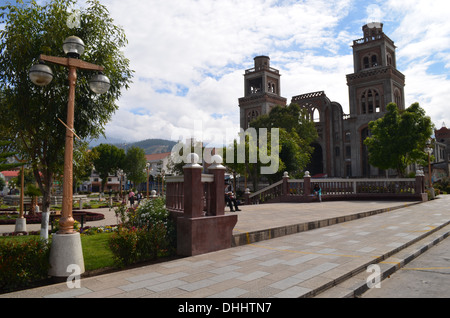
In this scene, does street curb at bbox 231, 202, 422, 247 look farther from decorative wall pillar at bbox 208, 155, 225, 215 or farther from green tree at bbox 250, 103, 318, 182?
green tree at bbox 250, 103, 318, 182

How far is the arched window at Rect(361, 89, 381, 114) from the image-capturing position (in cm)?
5066

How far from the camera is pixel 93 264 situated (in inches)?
238

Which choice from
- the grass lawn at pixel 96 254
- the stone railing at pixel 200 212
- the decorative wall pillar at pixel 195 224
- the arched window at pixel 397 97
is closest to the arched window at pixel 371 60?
the arched window at pixel 397 97

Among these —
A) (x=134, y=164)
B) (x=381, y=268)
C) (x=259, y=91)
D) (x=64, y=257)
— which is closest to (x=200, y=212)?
(x=64, y=257)

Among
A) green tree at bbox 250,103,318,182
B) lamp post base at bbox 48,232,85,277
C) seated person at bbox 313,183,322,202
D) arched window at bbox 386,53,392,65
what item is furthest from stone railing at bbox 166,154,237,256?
arched window at bbox 386,53,392,65

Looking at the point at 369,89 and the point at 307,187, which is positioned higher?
the point at 369,89

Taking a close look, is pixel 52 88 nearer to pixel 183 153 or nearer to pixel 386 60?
pixel 183 153

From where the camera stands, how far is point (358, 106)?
51875mm

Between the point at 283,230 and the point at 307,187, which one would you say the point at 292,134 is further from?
the point at 283,230

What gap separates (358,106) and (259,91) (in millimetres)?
22338

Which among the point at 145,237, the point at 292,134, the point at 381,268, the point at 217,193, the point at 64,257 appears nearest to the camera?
the point at 64,257
